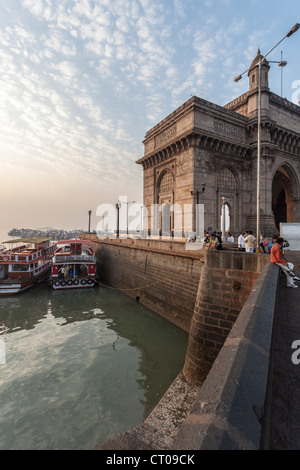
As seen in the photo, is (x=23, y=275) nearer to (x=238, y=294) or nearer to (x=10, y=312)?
(x=10, y=312)

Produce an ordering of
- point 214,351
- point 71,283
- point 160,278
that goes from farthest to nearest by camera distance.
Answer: point 71,283
point 160,278
point 214,351

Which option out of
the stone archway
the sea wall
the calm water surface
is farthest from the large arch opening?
the stone archway

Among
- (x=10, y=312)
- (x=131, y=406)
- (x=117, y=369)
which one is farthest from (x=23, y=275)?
(x=131, y=406)

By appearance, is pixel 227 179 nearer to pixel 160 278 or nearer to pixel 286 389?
pixel 160 278

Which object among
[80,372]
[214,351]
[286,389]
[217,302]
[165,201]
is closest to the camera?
[286,389]

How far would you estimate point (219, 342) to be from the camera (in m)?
7.07

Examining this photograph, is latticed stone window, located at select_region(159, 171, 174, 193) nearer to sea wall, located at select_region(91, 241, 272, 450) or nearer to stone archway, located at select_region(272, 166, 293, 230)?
sea wall, located at select_region(91, 241, 272, 450)

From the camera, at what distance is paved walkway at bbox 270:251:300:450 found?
6.03ft

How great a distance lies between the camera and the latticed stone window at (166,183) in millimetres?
26500

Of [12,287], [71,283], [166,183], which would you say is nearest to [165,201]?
[166,183]

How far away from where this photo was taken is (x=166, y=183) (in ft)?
90.2

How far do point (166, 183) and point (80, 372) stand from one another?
75.2 feet

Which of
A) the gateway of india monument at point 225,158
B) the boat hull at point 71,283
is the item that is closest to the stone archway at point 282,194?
the gateway of india monument at point 225,158
